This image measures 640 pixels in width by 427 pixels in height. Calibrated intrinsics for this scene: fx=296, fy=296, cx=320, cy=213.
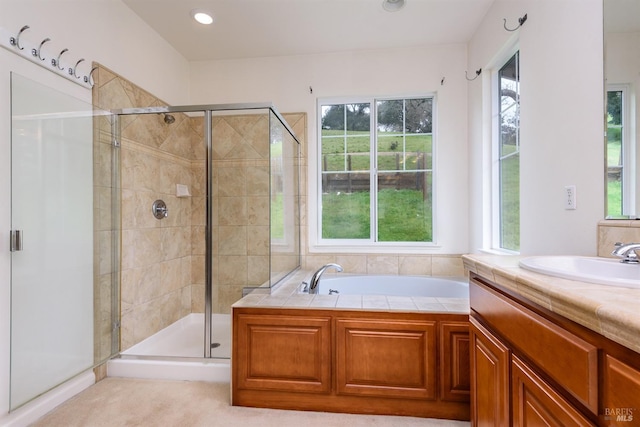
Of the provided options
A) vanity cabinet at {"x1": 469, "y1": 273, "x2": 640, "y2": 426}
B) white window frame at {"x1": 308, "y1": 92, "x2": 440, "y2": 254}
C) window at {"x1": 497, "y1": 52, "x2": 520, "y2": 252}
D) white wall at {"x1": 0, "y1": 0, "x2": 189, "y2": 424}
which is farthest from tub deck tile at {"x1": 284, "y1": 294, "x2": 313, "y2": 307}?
window at {"x1": 497, "y1": 52, "x2": 520, "y2": 252}

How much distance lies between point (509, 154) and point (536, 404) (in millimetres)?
1862

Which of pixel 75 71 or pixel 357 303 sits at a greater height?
pixel 75 71

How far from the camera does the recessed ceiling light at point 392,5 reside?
7.03 ft

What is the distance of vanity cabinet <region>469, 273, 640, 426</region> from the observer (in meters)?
0.58

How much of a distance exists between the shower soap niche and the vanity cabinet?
2.44 m

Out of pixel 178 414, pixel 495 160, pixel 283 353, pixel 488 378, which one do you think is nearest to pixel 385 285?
pixel 283 353

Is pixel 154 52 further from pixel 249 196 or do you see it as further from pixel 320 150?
pixel 320 150

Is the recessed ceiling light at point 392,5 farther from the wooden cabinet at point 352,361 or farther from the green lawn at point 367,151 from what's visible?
the wooden cabinet at point 352,361

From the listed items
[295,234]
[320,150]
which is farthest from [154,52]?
[295,234]

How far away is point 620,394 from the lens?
1.81 ft

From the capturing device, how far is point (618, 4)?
3.92 feet

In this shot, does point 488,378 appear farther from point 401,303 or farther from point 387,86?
point 387,86

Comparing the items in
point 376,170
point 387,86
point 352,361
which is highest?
point 387,86

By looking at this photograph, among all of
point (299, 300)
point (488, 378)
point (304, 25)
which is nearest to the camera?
point (488, 378)
